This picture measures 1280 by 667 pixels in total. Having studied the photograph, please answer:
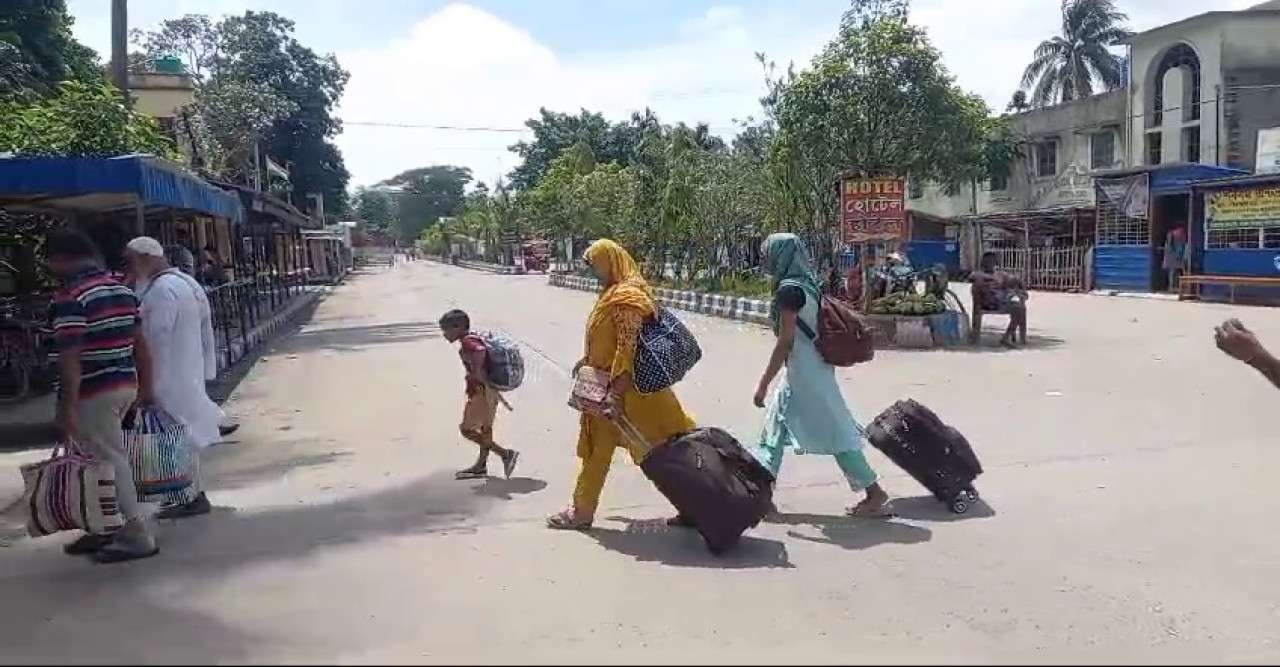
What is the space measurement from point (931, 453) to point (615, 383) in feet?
6.35

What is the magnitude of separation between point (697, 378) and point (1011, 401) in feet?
11.8

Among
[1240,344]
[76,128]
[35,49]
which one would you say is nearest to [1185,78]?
[35,49]

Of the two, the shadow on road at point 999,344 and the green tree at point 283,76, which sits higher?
the green tree at point 283,76

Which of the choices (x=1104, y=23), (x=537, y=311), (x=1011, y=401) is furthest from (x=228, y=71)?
(x=1011, y=401)

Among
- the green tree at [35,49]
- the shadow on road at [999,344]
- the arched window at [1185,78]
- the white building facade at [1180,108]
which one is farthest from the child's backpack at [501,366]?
the arched window at [1185,78]

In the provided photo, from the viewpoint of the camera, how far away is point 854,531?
19.0 ft

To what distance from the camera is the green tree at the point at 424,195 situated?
133375 millimetres

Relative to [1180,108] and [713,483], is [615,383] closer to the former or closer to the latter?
[713,483]

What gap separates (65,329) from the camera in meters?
5.04

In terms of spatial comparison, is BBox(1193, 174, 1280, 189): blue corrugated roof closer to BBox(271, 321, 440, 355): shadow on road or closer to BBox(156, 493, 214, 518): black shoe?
BBox(271, 321, 440, 355): shadow on road

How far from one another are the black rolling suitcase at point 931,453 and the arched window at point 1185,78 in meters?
30.9

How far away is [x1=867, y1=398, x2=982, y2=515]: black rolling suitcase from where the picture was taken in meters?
6.14

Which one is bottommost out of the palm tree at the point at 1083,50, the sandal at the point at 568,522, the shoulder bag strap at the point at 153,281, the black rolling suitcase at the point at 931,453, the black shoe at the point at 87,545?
the sandal at the point at 568,522

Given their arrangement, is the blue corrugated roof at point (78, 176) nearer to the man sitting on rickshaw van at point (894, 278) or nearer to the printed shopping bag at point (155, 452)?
the printed shopping bag at point (155, 452)
